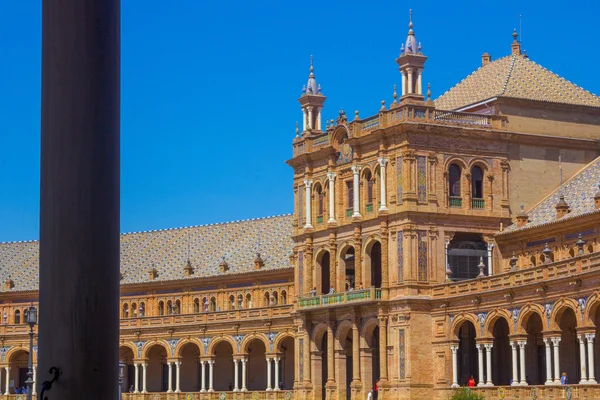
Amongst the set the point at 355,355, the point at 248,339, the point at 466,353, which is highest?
the point at 248,339

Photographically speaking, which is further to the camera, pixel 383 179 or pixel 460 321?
pixel 383 179

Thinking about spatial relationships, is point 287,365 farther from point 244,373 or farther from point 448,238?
point 448,238

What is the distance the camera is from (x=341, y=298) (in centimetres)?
6969

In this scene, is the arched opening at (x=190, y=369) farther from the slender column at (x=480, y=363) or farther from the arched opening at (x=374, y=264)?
the slender column at (x=480, y=363)

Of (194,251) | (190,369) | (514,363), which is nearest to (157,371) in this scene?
(190,369)

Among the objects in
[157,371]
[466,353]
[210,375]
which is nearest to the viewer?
[466,353]

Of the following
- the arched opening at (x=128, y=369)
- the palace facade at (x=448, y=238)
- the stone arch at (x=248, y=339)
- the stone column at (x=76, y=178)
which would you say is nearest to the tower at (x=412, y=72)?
the palace facade at (x=448, y=238)

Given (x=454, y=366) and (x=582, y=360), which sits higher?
(x=582, y=360)

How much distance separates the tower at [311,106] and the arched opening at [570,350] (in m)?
24.1

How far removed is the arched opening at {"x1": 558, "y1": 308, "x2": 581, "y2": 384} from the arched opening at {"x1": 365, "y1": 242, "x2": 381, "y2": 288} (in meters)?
14.0

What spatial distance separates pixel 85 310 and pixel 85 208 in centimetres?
44

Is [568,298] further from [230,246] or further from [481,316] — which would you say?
[230,246]

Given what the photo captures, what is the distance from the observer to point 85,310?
17.3 ft

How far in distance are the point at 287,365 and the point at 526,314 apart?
Answer: 31.3m
